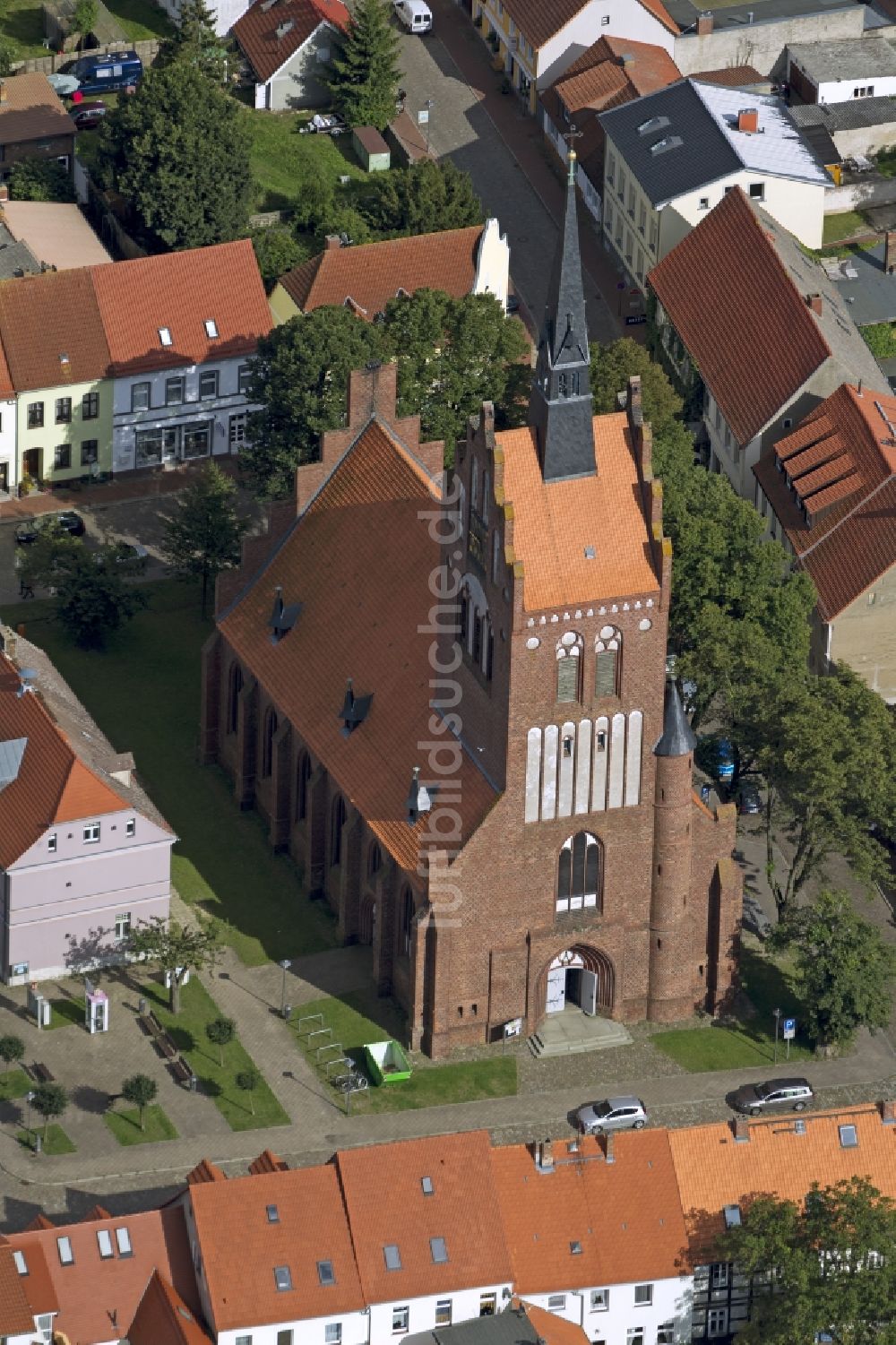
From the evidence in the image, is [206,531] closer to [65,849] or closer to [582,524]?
[65,849]

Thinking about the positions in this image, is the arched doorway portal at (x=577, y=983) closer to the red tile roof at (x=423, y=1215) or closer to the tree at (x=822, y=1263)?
the red tile roof at (x=423, y=1215)

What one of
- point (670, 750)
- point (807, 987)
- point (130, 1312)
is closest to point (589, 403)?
point (670, 750)

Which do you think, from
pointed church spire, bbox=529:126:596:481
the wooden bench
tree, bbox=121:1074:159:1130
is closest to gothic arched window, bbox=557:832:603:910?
pointed church spire, bbox=529:126:596:481

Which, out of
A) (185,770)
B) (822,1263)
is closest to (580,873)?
(822,1263)

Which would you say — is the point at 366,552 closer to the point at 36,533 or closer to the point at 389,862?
the point at 389,862

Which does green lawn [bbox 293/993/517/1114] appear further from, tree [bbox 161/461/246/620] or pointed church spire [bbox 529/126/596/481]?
tree [bbox 161/461/246/620]

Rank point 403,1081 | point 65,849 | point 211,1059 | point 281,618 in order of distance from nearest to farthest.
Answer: point 403,1081 < point 211,1059 < point 65,849 < point 281,618
